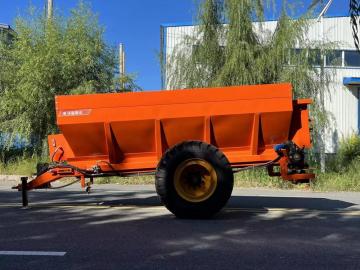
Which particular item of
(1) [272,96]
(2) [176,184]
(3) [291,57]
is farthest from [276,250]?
(3) [291,57]

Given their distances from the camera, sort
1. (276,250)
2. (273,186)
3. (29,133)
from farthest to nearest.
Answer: (29,133)
(273,186)
(276,250)

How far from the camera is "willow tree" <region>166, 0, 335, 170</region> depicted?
16766mm

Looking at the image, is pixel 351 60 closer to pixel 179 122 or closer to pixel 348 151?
pixel 348 151

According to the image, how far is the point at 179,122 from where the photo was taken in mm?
8555

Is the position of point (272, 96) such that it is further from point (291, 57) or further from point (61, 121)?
point (291, 57)

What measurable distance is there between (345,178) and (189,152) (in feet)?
26.9

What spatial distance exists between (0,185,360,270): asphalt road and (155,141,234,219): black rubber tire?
0.19m

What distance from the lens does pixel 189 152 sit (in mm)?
8211

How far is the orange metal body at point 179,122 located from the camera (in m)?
8.46

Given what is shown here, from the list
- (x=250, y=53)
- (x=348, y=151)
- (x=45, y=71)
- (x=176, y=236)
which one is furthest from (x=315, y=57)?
(x=176, y=236)

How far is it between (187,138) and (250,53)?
8742 millimetres

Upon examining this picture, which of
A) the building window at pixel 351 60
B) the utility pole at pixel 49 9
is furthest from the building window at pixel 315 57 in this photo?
the utility pole at pixel 49 9

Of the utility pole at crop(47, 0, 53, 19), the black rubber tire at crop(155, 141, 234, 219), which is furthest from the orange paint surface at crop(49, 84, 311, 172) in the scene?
the utility pole at crop(47, 0, 53, 19)

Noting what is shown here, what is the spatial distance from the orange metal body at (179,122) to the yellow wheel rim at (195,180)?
1.96ft
